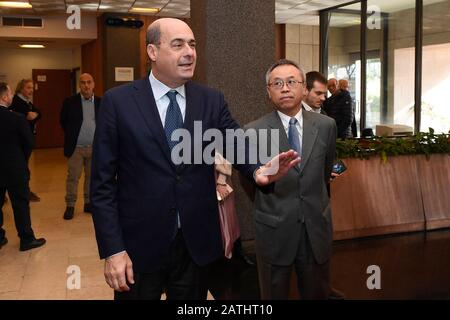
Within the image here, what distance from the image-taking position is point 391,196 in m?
5.01

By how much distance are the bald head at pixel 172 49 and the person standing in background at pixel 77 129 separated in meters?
4.26

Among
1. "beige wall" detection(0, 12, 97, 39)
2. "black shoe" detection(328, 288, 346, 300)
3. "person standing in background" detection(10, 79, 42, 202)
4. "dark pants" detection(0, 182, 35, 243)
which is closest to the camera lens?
"black shoe" detection(328, 288, 346, 300)

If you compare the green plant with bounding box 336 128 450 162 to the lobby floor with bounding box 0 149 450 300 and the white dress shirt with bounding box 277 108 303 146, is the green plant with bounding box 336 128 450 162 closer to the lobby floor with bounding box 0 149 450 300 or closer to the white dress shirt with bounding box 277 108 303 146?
the lobby floor with bounding box 0 149 450 300

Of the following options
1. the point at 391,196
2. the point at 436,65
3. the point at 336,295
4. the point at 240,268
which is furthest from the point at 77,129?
the point at 436,65

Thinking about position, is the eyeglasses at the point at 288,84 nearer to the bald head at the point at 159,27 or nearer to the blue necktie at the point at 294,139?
the blue necktie at the point at 294,139

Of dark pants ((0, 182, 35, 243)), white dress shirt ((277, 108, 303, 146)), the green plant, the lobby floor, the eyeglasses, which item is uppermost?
the eyeglasses

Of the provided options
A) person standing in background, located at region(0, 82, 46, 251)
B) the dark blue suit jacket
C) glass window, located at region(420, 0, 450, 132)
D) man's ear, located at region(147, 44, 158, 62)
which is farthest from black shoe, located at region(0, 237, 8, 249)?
glass window, located at region(420, 0, 450, 132)

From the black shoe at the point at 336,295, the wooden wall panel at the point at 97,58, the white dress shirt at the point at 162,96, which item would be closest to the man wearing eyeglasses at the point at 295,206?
the white dress shirt at the point at 162,96

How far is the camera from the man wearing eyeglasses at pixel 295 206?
2270 millimetres

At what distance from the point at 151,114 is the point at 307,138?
0.85 meters

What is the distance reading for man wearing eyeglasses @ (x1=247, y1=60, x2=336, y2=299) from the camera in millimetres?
2270

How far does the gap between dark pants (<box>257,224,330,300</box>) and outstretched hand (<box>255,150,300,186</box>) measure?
58 cm
